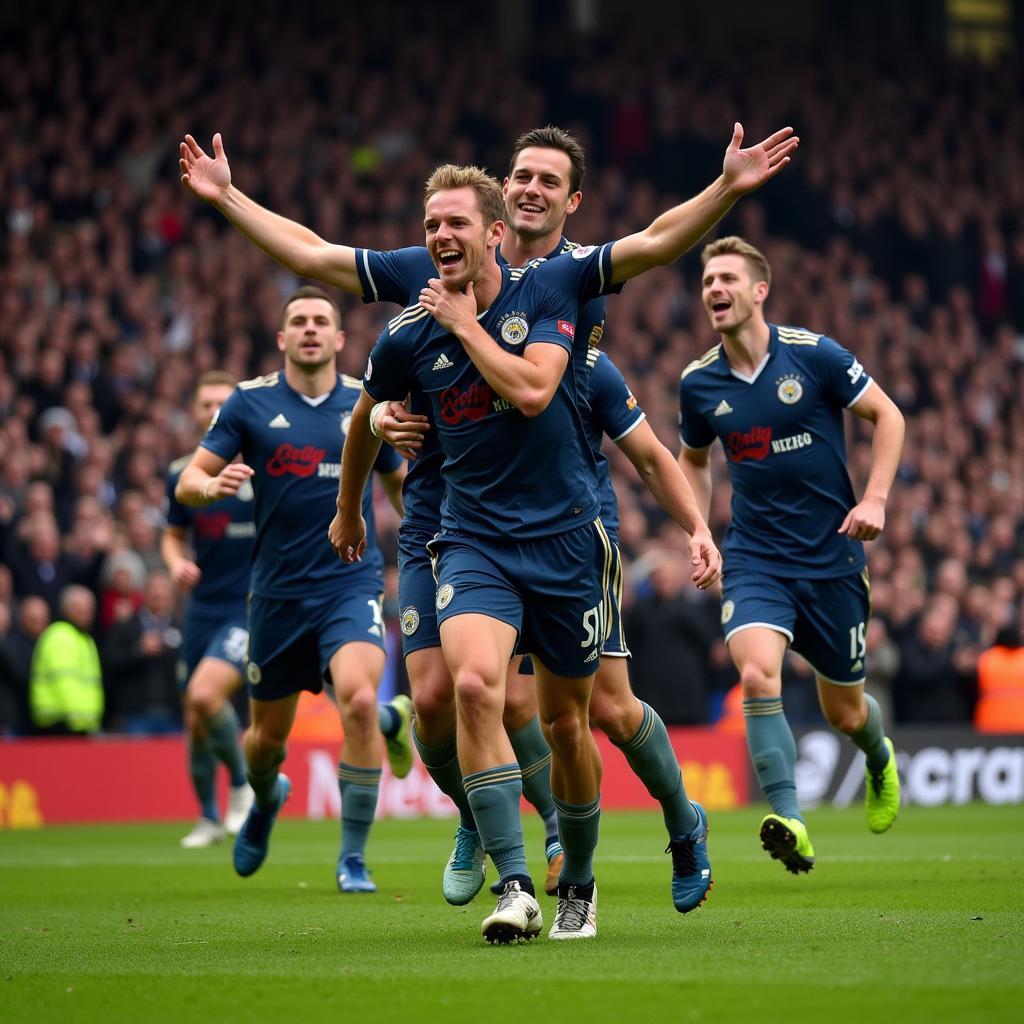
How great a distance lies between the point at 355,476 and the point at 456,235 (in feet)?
3.75

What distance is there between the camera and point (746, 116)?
29.9 metres

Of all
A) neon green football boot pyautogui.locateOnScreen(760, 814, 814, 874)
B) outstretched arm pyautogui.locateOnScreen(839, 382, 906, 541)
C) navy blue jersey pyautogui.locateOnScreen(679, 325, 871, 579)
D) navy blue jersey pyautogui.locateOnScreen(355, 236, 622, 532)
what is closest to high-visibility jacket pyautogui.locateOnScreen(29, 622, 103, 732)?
navy blue jersey pyautogui.locateOnScreen(679, 325, 871, 579)

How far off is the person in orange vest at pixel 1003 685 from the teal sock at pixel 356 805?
37.3 ft

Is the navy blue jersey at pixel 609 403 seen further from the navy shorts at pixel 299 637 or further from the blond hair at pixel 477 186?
the navy shorts at pixel 299 637

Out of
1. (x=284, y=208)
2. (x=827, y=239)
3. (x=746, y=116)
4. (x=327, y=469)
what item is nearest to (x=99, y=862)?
(x=327, y=469)

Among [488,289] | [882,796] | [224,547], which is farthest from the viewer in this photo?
[224,547]

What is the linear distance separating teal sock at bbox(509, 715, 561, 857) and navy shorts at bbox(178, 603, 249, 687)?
11.6ft

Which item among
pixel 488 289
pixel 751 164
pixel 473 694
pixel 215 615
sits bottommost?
pixel 215 615

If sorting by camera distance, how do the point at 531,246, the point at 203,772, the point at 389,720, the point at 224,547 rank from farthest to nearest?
the point at 203,772 < the point at 224,547 < the point at 389,720 < the point at 531,246

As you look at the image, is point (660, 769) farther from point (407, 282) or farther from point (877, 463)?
point (877, 463)

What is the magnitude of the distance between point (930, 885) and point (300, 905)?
2.91m

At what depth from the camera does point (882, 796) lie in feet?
33.3

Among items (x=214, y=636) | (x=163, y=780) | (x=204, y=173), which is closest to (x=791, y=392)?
(x=204, y=173)

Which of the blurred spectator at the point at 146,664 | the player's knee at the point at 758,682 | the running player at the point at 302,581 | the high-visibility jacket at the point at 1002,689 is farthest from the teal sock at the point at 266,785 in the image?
the high-visibility jacket at the point at 1002,689
